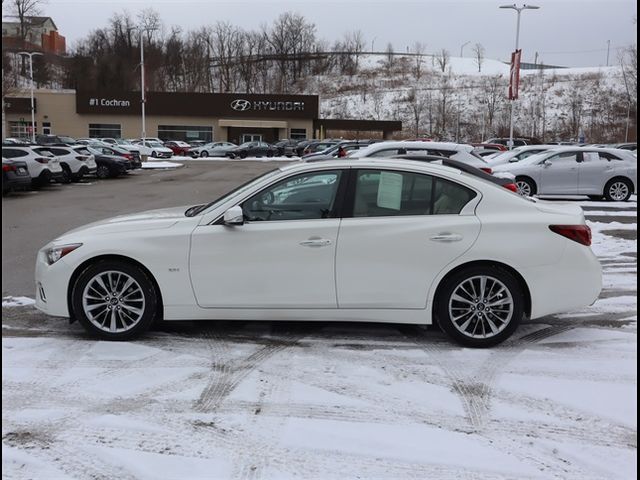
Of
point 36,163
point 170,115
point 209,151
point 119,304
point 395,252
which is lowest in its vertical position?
point 119,304

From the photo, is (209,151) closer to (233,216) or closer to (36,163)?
(36,163)

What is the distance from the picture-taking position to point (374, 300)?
4992 mm

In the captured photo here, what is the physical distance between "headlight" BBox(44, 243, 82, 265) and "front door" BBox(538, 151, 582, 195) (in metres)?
14.0

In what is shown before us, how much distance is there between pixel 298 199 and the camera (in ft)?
17.1

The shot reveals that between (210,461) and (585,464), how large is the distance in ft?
6.56

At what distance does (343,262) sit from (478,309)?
1.17 metres

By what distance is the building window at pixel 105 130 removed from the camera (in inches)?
2793

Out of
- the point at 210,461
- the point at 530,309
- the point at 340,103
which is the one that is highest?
the point at 340,103

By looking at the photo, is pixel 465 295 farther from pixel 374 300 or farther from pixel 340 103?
pixel 340 103

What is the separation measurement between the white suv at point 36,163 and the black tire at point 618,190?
1784 cm

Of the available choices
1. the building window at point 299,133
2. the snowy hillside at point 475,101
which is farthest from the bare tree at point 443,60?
the building window at point 299,133

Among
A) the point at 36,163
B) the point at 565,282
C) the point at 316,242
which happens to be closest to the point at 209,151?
the point at 36,163

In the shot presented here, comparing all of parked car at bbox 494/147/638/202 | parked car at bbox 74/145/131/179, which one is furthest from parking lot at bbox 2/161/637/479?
parked car at bbox 74/145/131/179

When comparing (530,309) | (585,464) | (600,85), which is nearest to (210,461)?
(585,464)
